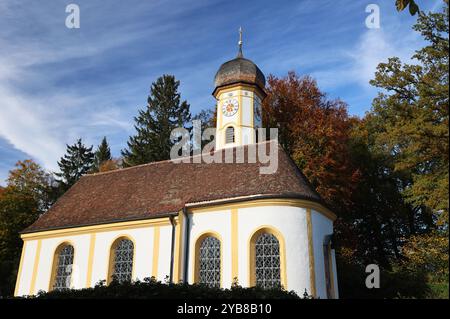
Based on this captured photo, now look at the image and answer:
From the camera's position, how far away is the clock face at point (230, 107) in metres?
23.3

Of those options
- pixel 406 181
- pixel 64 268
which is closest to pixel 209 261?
pixel 64 268

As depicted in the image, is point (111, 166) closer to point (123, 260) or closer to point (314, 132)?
point (314, 132)

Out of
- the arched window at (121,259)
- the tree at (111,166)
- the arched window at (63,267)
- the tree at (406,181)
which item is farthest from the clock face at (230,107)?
the tree at (111,166)

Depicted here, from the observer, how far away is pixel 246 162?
18750 millimetres

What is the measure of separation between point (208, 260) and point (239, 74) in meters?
12.3

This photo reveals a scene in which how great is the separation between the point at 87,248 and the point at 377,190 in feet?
69.9

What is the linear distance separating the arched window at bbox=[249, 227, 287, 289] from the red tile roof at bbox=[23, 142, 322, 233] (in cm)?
161

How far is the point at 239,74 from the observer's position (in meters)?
23.8

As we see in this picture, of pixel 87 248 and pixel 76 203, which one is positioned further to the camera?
pixel 76 203

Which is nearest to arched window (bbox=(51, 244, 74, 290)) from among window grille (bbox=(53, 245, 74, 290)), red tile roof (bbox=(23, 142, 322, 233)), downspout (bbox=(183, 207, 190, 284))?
window grille (bbox=(53, 245, 74, 290))
